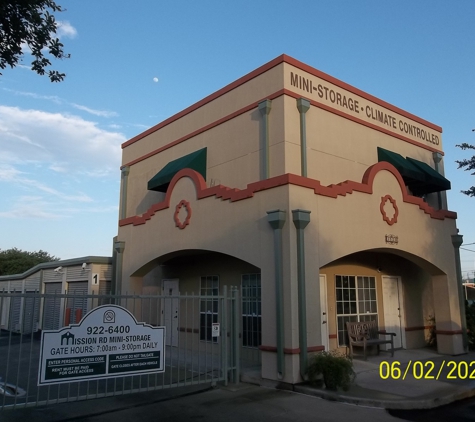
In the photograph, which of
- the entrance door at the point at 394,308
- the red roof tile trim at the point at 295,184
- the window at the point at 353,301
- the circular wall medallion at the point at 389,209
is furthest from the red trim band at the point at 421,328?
the circular wall medallion at the point at 389,209

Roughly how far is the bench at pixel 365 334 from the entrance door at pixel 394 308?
0.90m

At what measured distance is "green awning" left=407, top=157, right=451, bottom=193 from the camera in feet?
49.0

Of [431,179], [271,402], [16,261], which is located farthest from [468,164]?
[16,261]

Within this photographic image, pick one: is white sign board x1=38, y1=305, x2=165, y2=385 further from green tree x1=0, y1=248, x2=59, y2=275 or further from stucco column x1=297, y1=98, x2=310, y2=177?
green tree x1=0, y1=248, x2=59, y2=275

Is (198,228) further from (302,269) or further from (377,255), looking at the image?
(377,255)

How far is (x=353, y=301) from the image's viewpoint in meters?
13.2

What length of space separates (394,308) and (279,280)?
20.8ft

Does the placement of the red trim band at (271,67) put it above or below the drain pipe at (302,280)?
above

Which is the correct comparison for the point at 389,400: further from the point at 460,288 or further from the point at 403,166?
the point at 403,166

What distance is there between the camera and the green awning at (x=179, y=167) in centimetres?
1386

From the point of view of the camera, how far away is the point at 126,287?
49.3 ft

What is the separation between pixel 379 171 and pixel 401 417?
633 centimetres

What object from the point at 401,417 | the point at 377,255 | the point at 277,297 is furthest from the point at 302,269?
the point at 377,255
